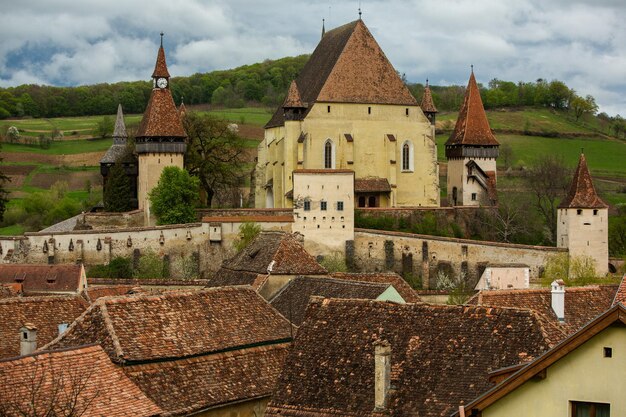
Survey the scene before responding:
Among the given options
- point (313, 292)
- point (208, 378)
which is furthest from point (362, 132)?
point (208, 378)

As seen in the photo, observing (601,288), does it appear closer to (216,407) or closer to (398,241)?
(216,407)

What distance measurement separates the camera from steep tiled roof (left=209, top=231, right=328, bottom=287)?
43625mm

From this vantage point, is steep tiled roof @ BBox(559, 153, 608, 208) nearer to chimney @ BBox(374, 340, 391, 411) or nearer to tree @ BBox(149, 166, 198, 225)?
tree @ BBox(149, 166, 198, 225)

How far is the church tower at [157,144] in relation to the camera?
71750 millimetres

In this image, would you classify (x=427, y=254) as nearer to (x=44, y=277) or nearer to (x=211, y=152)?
(x=211, y=152)

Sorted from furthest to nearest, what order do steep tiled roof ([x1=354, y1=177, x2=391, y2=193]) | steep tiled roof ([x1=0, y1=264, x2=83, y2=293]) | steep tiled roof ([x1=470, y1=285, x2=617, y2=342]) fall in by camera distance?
steep tiled roof ([x1=354, y1=177, x2=391, y2=193]) < steep tiled roof ([x1=0, y1=264, x2=83, y2=293]) < steep tiled roof ([x1=470, y1=285, x2=617, y2=342])

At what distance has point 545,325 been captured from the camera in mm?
23156

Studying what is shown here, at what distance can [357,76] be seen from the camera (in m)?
75.1

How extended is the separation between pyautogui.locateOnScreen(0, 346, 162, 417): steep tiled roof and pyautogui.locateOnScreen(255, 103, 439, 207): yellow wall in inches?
2008

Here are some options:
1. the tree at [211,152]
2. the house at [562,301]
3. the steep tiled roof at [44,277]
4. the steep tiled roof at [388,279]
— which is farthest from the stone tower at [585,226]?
the house at [562,301]

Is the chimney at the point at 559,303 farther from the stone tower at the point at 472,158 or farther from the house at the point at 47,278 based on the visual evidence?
the stone tower at the point at 472,158

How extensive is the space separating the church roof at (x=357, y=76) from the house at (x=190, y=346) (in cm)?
4636

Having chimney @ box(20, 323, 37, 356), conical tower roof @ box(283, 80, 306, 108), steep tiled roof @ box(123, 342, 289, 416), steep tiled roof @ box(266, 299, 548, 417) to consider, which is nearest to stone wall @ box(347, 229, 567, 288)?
conical tower roof @ box(283, 80, 306, 108)

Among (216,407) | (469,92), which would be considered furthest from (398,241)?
(216,407)
